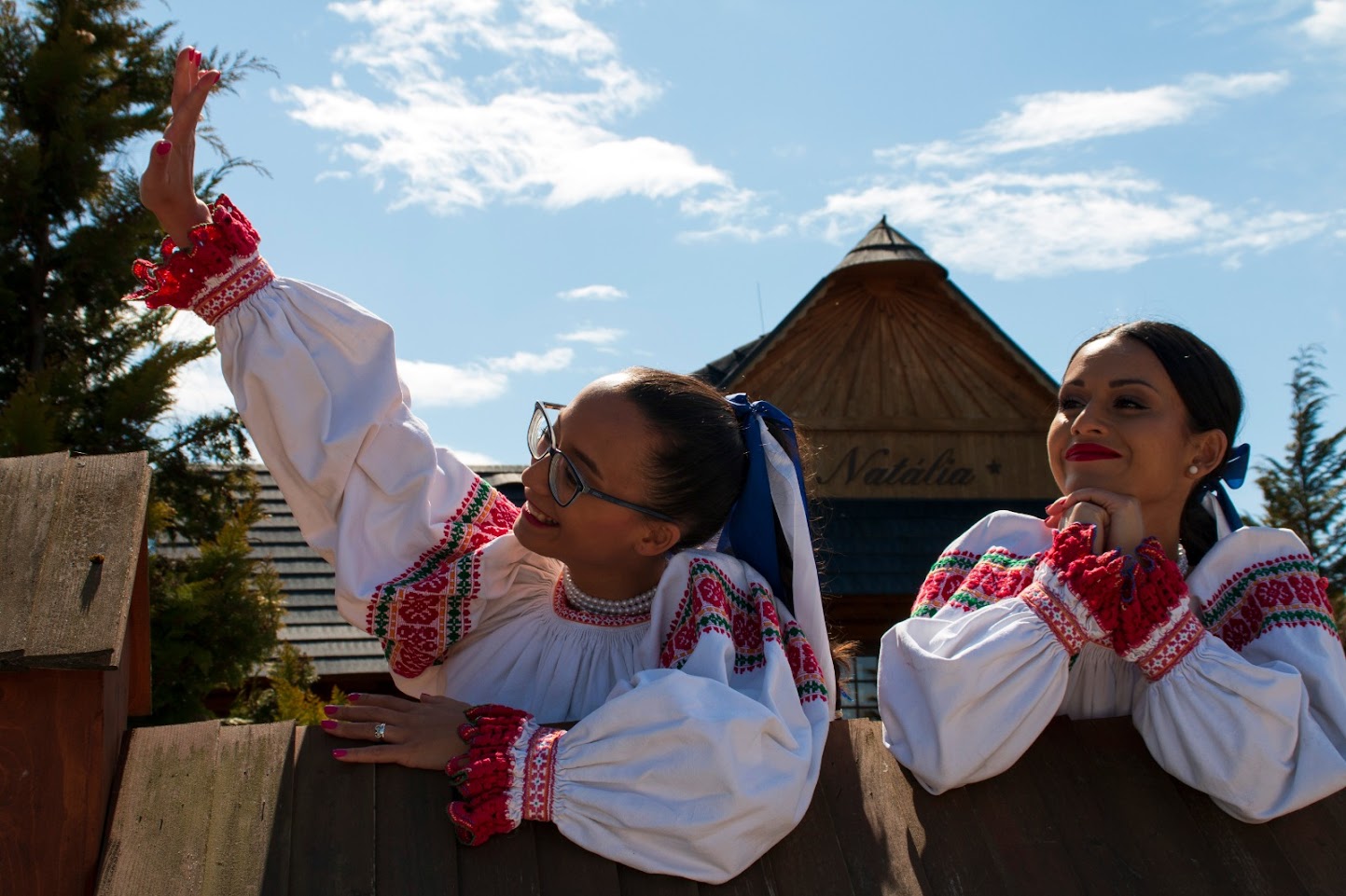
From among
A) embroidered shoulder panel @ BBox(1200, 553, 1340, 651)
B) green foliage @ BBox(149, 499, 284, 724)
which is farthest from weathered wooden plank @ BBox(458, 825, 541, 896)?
green foliage @ BBox(149, 499, 284, 724)

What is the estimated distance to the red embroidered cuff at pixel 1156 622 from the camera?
7.25 feet

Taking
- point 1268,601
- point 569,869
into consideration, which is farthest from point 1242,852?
point 569,869

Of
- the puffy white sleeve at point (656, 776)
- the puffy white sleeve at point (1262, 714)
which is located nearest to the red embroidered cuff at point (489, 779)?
the puffy white sleeve at point (656, 776)

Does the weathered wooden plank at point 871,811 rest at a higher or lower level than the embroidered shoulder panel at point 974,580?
lower

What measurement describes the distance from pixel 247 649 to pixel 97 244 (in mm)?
2126

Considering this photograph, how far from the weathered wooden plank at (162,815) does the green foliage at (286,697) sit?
4091mm

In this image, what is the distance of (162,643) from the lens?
18.8ft

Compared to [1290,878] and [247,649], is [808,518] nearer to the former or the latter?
[1290,878]

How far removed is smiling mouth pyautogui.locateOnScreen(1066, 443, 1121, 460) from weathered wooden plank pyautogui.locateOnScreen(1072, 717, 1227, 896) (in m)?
0.52

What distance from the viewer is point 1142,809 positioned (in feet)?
7.16

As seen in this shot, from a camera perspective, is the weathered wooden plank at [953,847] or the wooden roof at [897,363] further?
the wooden roof at [897,363]

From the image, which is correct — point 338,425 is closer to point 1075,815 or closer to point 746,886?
point 746,886

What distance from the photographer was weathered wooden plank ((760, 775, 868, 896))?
196 cm

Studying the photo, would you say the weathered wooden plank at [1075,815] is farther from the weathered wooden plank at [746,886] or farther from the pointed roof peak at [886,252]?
the pointed roof peak at [886,252]
